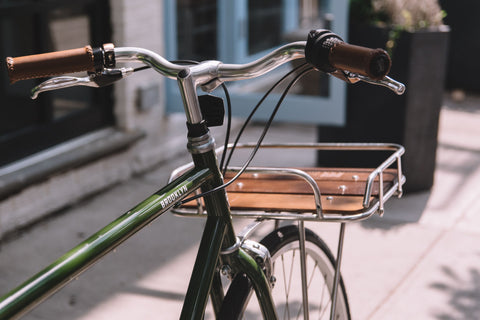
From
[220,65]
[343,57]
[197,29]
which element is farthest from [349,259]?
[197,29]

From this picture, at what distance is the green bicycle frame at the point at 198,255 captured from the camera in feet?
4.06

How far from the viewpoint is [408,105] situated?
14.4 feet

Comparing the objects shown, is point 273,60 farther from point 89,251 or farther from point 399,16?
point 399,16

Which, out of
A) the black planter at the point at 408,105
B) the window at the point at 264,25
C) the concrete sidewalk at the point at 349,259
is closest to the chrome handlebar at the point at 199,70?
the concrete sidewalk at the point at 349,259

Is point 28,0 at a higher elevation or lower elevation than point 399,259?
higher

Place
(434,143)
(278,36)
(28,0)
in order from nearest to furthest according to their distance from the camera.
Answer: (28,0) → (434,143) → (278,36)

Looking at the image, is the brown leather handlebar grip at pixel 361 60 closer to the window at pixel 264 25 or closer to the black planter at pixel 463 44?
the window at pixel 264 25

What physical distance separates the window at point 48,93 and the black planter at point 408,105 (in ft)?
5.72

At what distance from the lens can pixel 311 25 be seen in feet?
23.9

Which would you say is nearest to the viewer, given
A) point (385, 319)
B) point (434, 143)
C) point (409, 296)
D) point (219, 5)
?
point (385, 319)

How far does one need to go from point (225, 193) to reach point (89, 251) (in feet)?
1.55

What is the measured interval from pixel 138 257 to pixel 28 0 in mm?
1725

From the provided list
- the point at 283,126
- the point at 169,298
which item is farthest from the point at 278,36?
the point at 169,298

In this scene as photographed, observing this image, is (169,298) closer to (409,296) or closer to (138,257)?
(138,257)
